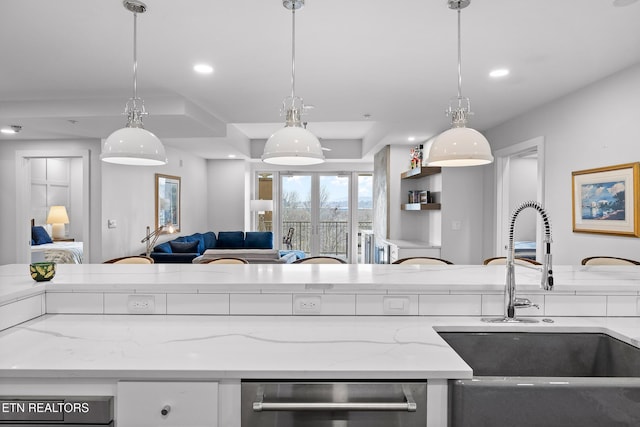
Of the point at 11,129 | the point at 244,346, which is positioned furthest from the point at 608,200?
the point at 11,129

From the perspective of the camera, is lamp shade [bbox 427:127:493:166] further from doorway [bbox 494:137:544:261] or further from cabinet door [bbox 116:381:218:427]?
doorway [bbox 494:137:544:261]

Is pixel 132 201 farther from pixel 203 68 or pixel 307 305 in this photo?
pixel 307 305

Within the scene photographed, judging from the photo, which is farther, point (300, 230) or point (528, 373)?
point (300, 230)

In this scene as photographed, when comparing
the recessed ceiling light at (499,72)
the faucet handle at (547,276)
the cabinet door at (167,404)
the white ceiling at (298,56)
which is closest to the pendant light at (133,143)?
the white ceiling at (298,56)

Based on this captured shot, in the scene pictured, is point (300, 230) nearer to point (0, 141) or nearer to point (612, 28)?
point (0, 141)

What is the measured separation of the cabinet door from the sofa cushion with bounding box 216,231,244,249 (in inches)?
256

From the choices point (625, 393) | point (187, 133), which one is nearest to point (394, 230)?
point (187, 133)

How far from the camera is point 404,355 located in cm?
119

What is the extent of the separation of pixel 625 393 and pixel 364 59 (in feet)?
8.08

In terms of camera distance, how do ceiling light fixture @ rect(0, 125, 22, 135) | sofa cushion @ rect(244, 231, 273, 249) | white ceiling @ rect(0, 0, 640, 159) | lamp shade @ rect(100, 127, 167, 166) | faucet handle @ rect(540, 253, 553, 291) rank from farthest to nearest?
sofa cushion @ rect(244, 231, 273, 249) < ceiling light fixture @ rect(0, 125, 22, 135) < white ceiling @ rect(0, 0, 640, 159) < lamp shade @ rect(100, 127, 167, 166) < faucet handle @ rect(540, 253, 553, 291)

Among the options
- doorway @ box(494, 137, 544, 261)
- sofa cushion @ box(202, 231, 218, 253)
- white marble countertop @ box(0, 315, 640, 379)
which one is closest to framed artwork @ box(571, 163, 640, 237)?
doorway @ box(494, 137, 544, 261)

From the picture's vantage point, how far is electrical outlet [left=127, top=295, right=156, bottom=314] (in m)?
1.62

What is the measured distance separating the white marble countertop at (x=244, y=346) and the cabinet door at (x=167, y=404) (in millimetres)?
33

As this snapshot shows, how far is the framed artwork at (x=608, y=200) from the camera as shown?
2.80 metres
